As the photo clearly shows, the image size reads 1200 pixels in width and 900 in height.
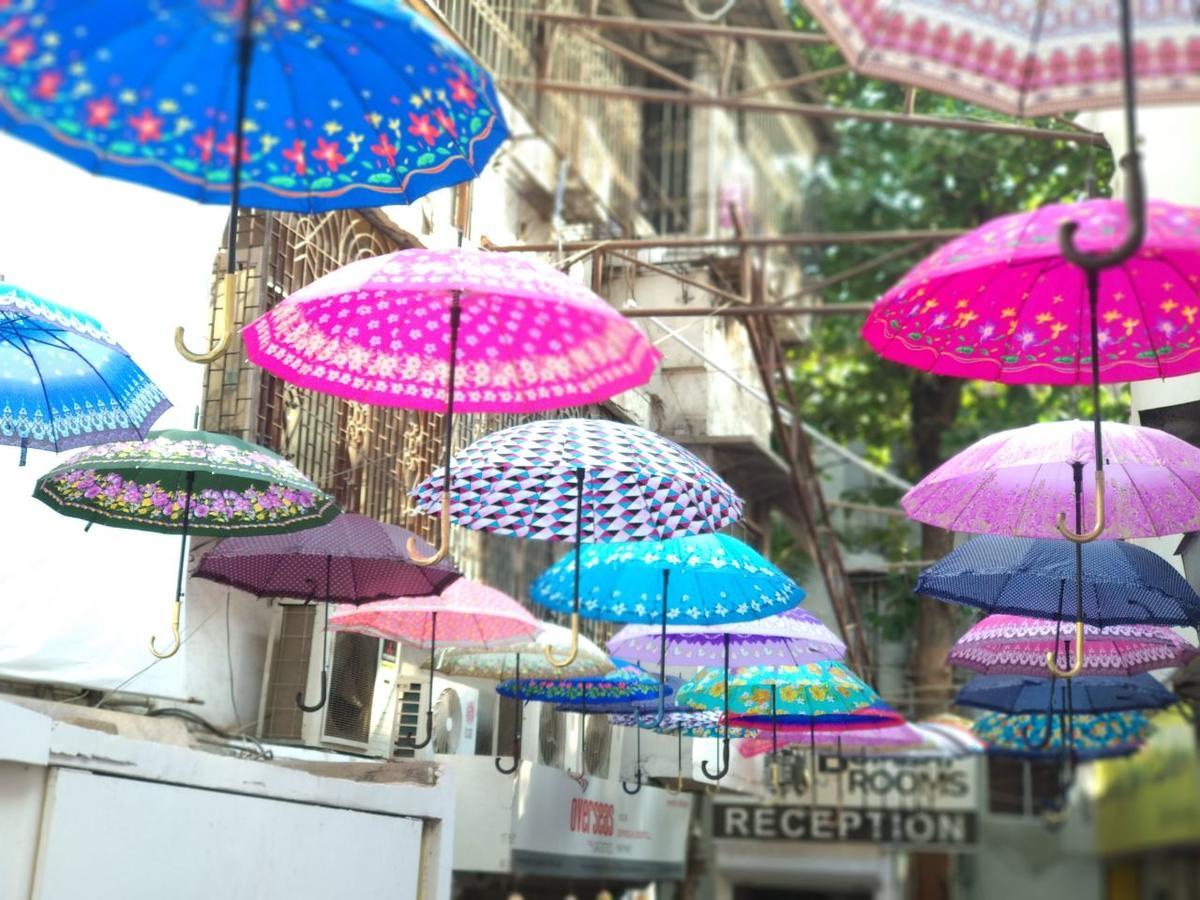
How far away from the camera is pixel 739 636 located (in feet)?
31.0

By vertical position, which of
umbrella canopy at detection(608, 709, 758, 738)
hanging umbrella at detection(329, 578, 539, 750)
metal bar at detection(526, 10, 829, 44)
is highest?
metal bar at detection(526, 10, 829, 44)

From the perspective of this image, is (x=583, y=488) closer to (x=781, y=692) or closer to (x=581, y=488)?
(x=581, y=488)

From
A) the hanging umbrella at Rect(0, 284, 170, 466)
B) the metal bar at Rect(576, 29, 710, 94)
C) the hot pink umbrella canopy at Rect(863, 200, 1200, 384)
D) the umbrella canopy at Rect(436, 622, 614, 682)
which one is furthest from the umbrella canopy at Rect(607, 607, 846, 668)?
the hot pink umbrella canopy at Rect(863, 200, 1200, 384)

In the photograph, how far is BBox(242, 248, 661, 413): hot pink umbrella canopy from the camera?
500cm

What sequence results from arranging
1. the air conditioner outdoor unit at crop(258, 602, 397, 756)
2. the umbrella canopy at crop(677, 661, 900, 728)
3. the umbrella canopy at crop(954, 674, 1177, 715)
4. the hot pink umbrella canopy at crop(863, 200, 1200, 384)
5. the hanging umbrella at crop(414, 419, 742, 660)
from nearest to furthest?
the hot pink umbrella canopy at crop(863, 200, 1200, 384) < the hanging umbrella at crop(414, 419, 742, 660) < the air conditioner outdoor unit at crop(258, 602, 397, 756) < the umbrella canopy at crop(677, 661, 900, 728) < the umbrella canopy at crop(954, 674, 1177, 715)

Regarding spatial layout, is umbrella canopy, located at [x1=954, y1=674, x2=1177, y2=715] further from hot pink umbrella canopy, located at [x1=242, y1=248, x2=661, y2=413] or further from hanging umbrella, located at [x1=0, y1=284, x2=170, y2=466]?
hanging umbrella, located at [x1=0, y1=284, x2=170, y2=466]

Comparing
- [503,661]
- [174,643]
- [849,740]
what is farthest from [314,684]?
[849,740]

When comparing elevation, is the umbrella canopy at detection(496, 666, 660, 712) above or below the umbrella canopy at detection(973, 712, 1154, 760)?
below

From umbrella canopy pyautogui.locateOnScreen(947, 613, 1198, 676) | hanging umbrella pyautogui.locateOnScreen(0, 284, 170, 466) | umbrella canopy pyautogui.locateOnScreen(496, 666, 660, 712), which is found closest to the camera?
hanging umbrella pyautogui.locateOnScreen(0, 284, 170, 466)

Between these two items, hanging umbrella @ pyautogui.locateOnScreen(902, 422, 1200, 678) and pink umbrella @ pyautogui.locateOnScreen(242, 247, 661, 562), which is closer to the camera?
pink umbrella @ pyautogui.locateOnScreen(242, 247, 661, 562)

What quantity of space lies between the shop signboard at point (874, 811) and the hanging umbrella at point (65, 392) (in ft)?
53.9

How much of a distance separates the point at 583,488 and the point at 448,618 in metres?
1.92

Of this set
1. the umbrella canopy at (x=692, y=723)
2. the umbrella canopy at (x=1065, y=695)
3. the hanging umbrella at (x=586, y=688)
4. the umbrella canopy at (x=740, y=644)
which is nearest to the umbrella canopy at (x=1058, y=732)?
the umbrella canopy at (x=1065, y=695)

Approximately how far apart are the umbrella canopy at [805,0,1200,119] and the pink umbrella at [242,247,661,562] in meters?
1.44
